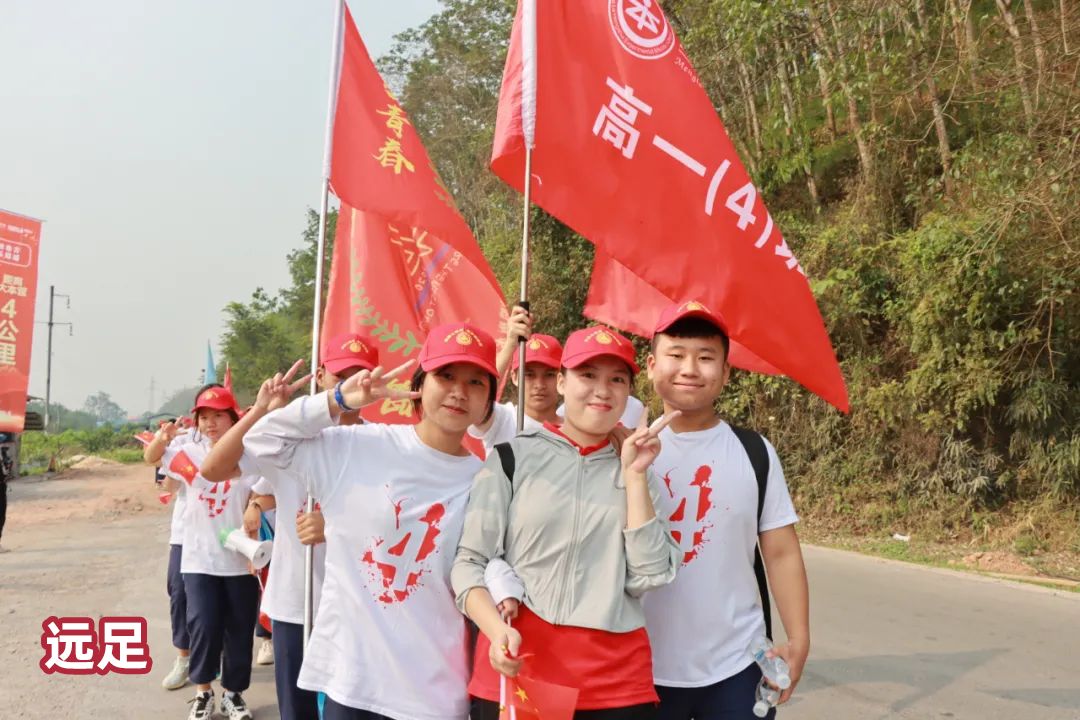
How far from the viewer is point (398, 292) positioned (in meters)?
4.45

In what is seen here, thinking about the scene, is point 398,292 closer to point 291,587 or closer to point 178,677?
point 291,587

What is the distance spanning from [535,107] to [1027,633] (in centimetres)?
497

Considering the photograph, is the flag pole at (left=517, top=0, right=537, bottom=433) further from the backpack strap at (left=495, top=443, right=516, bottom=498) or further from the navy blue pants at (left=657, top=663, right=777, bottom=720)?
the navy blue pants at (left=657, top=663, right=777, bottom=720)

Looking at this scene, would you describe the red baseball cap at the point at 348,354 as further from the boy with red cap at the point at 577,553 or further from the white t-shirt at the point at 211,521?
the boy with red cap at the point at 577,553

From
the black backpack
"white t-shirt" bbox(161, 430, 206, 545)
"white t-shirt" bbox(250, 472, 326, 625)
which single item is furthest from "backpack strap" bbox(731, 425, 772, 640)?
"white t-shirt" bbox(161, 430, 206, 545)

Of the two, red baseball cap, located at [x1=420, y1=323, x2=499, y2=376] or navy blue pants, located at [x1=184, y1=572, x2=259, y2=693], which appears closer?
red baseball cap, located at [x1=420, y1=323, x2=499, y2=376]

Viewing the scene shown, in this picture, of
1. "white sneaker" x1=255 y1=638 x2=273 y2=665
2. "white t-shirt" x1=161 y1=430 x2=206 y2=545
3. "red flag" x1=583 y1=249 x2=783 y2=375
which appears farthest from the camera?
"white sneaker" x1=255 y1=638 x2=273 y2=665

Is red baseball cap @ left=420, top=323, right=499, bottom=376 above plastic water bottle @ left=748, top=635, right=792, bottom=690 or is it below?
above

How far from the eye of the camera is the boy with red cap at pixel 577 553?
1.93 m

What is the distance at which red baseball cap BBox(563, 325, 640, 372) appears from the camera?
2.16 metres

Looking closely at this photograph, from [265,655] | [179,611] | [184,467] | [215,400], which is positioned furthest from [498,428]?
[265,655]

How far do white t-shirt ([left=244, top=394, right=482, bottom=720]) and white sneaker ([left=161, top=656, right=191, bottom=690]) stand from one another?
313cm

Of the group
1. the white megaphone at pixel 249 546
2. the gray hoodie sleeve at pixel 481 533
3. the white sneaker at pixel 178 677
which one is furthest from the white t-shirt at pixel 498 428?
the white sneaker at pixel 178 677

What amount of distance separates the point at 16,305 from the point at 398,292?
31.3 ft
